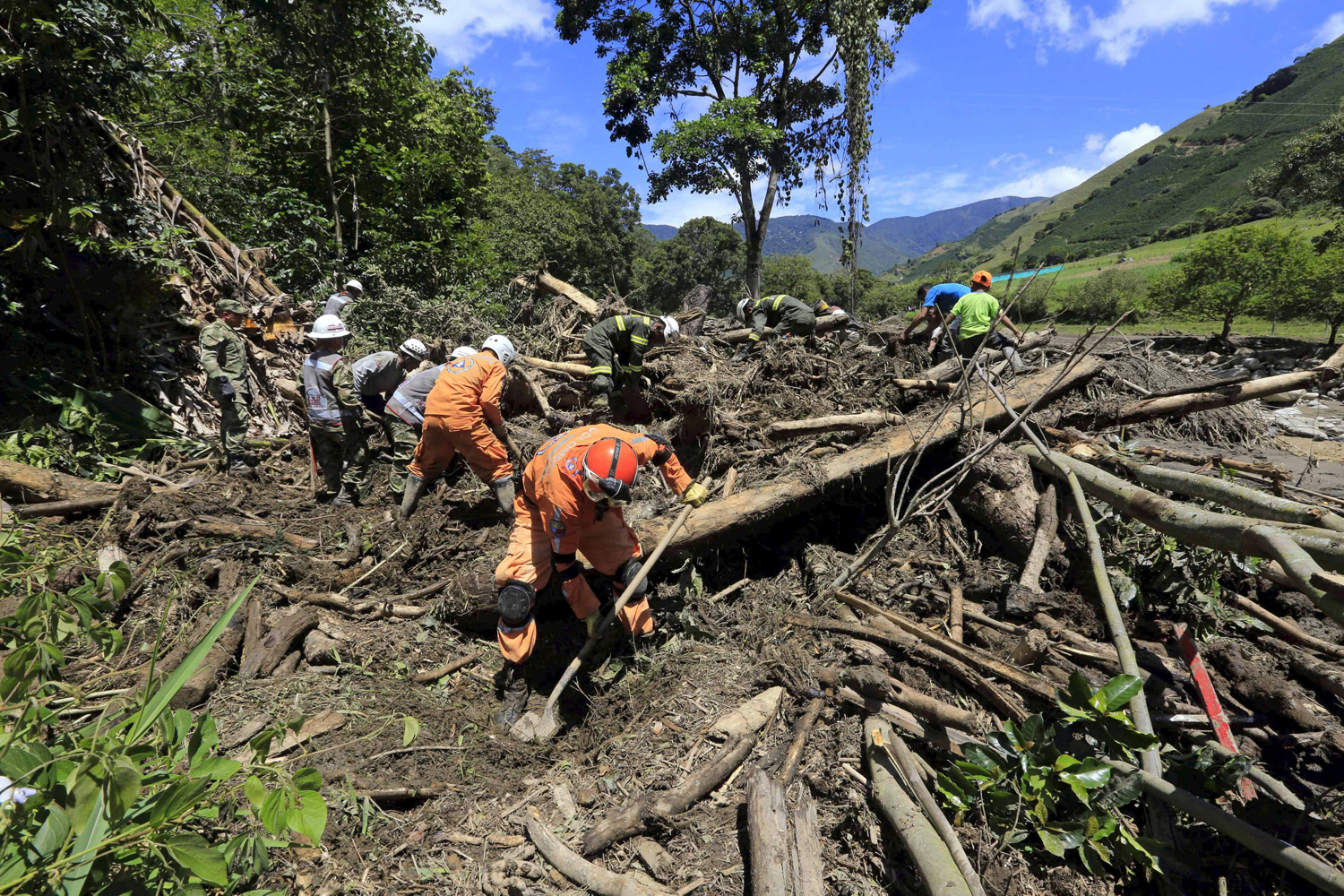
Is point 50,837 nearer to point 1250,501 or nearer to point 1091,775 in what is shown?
point 1091,775

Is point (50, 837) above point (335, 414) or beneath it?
beneath

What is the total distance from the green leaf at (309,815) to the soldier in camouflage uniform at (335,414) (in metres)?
4.77

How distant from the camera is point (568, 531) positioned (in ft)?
11.1

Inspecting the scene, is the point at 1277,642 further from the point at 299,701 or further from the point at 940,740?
the point at 299,701

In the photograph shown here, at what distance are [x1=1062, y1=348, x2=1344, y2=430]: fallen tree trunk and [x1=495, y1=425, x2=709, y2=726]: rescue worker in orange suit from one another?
3918 millimetres

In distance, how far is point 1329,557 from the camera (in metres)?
1.78

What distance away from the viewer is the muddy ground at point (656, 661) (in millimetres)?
2430

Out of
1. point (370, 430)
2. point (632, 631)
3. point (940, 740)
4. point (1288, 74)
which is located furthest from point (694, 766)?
point (1288, 74)

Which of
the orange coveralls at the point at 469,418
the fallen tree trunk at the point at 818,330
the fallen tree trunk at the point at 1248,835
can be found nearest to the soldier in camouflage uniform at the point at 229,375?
the orange coveralls at the point at 469,418

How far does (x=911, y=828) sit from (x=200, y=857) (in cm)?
236

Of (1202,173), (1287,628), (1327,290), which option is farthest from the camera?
(1202,173)

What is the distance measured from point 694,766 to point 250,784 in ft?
7.19

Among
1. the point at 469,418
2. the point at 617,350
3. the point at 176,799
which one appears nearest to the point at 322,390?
the point at 469,418

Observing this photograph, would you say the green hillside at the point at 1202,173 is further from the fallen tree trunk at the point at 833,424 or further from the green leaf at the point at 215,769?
the green leaf at the point at 215,769
